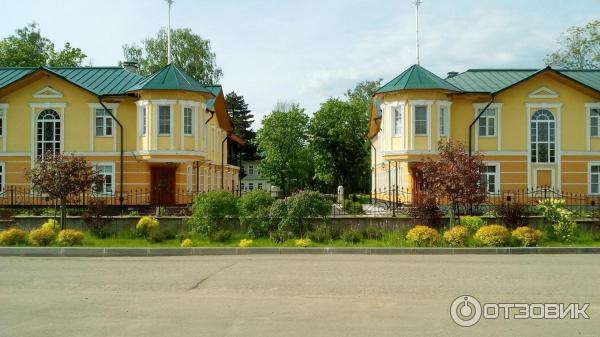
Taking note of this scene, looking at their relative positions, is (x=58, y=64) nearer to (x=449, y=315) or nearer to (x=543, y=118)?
(x=543, y=118)

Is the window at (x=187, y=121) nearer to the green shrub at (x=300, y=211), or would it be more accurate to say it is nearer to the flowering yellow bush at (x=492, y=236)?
the green shrub at (x=300, y=211)

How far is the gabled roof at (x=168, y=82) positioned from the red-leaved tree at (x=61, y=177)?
7.88 meters

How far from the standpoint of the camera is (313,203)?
19.5m

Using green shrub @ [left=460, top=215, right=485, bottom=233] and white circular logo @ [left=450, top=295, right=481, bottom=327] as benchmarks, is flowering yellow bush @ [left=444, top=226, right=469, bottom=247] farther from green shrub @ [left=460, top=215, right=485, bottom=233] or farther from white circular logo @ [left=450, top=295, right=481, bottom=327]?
white circular logo @ [left=450, top=295, right=481, bottom=327]

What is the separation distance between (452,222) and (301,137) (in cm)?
3881

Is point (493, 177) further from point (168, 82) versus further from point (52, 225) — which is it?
point (52, 225)

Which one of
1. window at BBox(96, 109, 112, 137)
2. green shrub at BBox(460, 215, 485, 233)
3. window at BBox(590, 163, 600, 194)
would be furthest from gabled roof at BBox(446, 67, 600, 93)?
window at BBox(96, 109, 112, 137)

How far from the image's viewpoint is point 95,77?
101 ft

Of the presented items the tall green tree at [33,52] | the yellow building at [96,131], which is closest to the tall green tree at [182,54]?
the tall green tree at [33,52]

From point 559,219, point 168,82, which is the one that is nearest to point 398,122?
point 559,219

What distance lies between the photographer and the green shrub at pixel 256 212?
63.5 feet

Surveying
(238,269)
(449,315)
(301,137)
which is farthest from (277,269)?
(301,137)

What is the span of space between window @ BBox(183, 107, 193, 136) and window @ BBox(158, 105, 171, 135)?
78 cm

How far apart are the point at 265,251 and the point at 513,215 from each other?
9.41 meters
